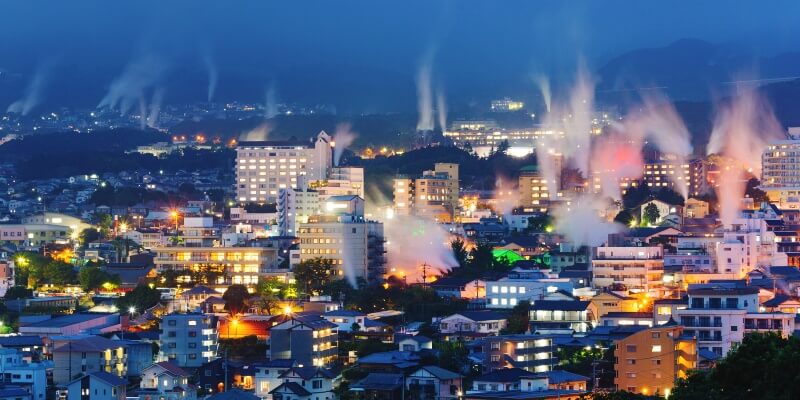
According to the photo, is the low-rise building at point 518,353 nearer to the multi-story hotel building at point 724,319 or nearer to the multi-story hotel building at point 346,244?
the multi-story hotel building at point 724,319

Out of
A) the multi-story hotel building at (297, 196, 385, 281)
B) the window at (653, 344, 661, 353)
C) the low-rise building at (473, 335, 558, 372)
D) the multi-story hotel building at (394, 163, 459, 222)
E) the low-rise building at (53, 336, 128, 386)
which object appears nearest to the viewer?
the window at (653, 344, 661, 353)

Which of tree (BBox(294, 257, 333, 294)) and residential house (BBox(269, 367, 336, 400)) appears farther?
tree (BBox(294, 257, 333, 294))

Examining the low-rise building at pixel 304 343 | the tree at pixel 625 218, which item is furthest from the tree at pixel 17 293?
the tree at pixel 625 218

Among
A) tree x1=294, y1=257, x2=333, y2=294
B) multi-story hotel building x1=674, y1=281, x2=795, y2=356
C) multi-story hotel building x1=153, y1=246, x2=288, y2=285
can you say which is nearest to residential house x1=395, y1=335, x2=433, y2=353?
multi-story hotel building x1=674, y1=281, x2=795, y2=356

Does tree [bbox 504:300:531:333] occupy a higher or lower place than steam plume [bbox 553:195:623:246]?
lower

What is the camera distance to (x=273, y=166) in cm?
5925

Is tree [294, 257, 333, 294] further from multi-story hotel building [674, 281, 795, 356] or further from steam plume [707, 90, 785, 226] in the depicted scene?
steam plume [707, 90, 785, 226]

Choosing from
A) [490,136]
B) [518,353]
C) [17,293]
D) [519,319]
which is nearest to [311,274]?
[17,293]

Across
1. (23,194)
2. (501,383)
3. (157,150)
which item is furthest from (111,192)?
(501,383)

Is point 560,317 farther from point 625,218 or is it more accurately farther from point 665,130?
point 665,130

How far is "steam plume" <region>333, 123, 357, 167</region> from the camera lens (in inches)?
2589

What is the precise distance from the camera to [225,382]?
26.9m

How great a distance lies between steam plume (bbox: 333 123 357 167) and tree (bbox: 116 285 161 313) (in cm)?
2760

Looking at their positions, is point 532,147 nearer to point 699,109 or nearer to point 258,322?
point 699,109
